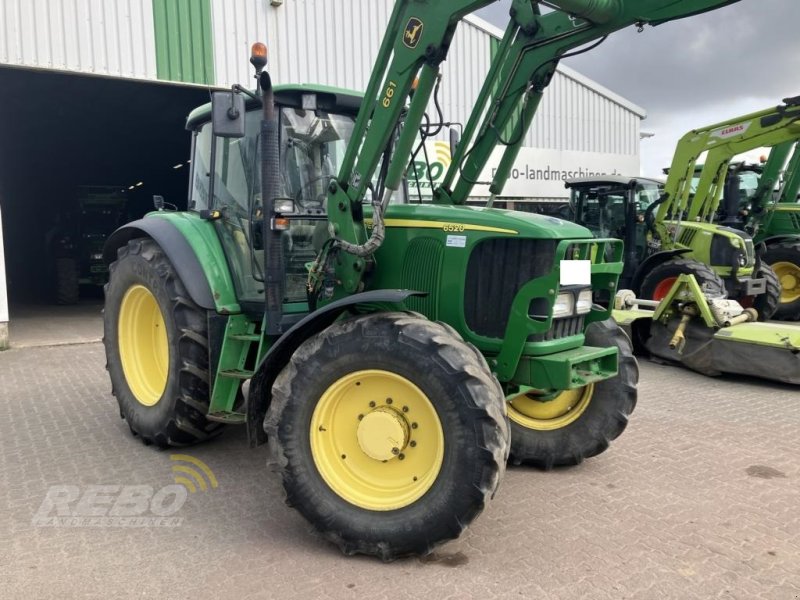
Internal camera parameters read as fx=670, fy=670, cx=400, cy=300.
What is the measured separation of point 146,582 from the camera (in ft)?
10.1

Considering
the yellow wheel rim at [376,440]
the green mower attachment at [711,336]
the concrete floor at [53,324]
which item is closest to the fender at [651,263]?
the green mower attachment at [711,336]

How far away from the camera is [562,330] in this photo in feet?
12.7

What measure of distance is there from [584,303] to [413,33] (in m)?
1.82

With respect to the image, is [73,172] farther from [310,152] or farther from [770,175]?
[770,175]

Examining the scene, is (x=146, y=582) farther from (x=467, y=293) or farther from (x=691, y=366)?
(x=691, y=366)

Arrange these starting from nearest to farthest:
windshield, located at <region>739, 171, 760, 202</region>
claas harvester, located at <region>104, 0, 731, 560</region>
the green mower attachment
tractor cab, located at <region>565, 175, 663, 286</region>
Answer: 1. claas harvester, located at <region>104, 0, 731, 560</region>
2. the green mower attachment
3. tractor cab, located at <region>565, 175, 663, 286</region>
4. windshield, located at <region>739, 171, 760, 202</region>

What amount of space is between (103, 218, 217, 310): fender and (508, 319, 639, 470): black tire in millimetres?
2207

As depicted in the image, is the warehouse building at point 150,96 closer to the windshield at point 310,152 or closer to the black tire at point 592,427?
the windshield at point 310,152

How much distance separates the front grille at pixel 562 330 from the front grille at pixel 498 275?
0.66 ft

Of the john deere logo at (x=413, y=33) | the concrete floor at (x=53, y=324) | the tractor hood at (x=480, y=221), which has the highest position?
the john deere logo at (x=413, y=33)

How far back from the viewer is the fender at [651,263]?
936 cm

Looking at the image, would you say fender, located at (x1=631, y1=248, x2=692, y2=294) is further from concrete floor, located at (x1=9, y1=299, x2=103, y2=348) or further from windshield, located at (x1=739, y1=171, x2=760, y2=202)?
concrete floor, located at (x1=9, y1=299, x2=103, y2=348)

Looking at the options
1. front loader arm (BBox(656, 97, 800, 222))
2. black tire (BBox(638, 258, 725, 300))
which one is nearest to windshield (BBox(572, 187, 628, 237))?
front loader arm (BBox(656, 97, 800, 222))

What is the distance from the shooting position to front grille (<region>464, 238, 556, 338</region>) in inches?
142
